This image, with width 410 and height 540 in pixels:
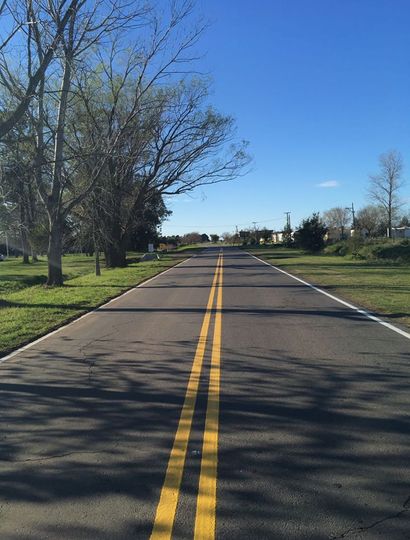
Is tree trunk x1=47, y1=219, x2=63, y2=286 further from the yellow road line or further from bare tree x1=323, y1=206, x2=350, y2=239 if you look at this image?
bare tree x1=323, y1=206, x2=350, y2=239

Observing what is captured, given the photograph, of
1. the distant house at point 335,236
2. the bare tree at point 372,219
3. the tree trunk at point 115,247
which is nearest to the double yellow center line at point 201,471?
the tree trunk at point 115,247

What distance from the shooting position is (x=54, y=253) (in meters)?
23.1

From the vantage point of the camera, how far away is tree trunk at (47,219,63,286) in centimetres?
2295

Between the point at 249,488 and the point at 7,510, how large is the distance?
1.70 metres

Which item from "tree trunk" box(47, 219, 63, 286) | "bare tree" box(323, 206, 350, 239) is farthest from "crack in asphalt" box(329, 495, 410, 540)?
"bare tree" box(323, 206, 350, 239)

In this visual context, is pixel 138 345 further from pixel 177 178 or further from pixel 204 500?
pixel 177 178

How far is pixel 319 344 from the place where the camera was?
890 centimetres

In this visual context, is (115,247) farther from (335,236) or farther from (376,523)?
(335,236)

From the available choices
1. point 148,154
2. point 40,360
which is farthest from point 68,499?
point 148,154

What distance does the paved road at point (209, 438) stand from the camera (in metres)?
3.42

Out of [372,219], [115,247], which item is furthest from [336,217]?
[115,247]

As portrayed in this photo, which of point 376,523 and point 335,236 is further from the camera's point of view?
point 335,236

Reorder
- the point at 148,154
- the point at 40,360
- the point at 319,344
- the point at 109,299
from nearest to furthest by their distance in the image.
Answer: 1. the point at 40,360
2. the point at 319,344
3. the point at 109,299
4. the point at 148,154

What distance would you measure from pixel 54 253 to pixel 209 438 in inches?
772
